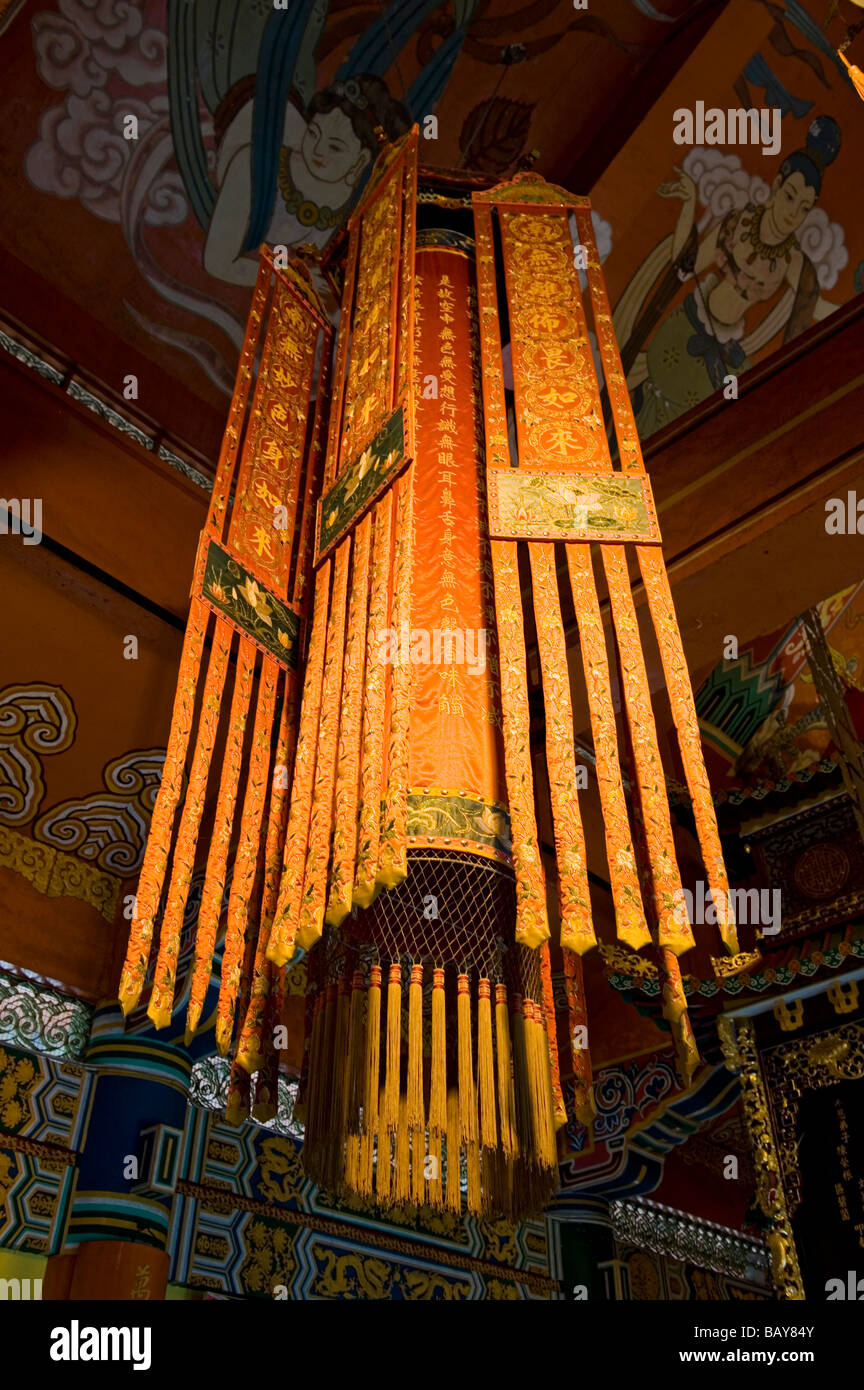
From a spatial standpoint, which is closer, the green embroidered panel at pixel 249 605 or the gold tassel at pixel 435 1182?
the gold tassel at pixel 435 1182

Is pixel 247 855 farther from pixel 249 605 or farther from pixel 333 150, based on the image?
pixel 333 150

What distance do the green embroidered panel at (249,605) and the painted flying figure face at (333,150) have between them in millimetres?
1944

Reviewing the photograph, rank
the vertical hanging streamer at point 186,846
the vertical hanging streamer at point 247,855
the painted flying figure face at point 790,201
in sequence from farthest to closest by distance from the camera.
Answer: the painted flying figure face at point 790,201 < the vertical hanging streamer at point 247,855 < the vertical hanging streamer at point 186,846

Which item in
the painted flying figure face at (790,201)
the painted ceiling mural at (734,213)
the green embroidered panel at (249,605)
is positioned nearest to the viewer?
the green embroidered panel at (249,605)

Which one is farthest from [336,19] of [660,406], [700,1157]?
[700,1157]

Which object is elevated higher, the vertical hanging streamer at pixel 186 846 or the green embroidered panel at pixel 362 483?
the green embroidered panel at pixel 362 483

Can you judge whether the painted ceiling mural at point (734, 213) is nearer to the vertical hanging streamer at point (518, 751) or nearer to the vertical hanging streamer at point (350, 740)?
the vertical hanging streamer at point (518, 751)

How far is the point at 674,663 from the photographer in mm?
2113

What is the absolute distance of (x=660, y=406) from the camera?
12.7 feet

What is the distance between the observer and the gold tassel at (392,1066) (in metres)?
1.76

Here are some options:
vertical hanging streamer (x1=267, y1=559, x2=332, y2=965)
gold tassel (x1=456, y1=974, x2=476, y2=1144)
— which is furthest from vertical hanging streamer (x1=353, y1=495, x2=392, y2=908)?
gold tassel (x1=456, y1=974, x2=476, y2=1144)

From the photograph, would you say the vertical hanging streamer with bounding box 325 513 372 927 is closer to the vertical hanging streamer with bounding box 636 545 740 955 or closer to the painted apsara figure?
the vertical hanging streamer with bounding box 636 545 740 955

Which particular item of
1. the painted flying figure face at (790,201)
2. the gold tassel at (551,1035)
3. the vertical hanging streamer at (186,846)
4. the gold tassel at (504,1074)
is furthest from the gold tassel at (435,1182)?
the painted flying figure face at (790,201)

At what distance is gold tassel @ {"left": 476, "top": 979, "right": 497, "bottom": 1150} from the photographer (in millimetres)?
1765
